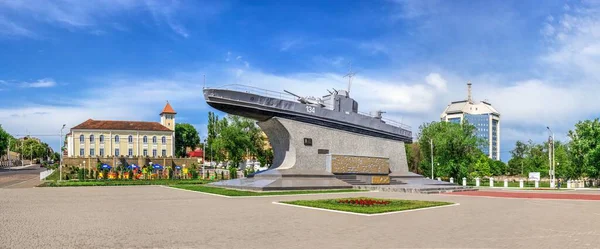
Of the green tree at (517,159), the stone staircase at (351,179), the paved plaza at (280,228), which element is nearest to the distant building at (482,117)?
the green tree at (517,159)

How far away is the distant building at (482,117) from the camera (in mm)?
166500

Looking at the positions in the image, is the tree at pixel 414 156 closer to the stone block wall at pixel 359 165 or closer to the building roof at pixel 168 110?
the stone block wall at pixel 359 165

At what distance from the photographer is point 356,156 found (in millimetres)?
31297

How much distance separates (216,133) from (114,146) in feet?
59.4

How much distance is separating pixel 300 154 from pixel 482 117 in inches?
6155

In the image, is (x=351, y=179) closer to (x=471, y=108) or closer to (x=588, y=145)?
(x=588, y=145)

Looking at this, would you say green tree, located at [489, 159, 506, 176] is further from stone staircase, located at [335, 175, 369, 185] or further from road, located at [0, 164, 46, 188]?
road, located at [0, 164, 46, 188]

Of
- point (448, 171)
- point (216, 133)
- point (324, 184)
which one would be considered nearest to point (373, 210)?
point (324, 184)

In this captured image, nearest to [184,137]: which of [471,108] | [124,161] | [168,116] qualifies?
[168,116]

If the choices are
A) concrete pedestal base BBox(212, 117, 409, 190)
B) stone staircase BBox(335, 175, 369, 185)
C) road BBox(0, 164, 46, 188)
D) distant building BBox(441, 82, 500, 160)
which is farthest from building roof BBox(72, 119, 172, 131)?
distant building BBox(441, 82, 500, 160)

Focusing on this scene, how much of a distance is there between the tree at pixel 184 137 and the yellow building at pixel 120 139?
1519 centimetres

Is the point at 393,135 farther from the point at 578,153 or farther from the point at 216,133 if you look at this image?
the point at 216,133

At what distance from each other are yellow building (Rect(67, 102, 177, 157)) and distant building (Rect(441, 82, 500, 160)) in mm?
115263

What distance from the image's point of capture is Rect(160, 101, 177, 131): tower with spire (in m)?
88.4
